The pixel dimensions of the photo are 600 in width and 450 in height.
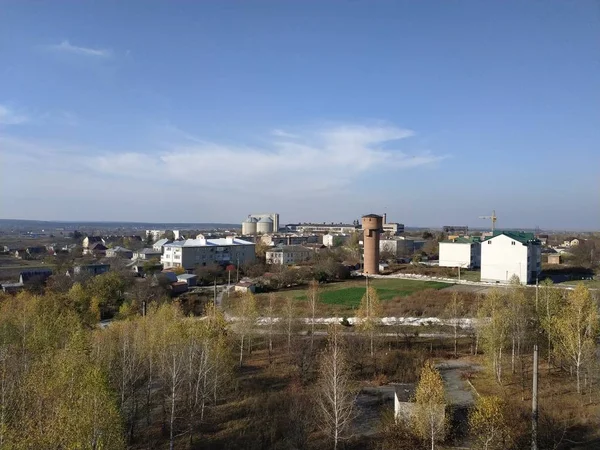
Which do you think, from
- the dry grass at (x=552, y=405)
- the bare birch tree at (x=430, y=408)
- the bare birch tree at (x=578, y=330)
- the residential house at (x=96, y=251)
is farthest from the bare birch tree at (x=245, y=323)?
the residential house at (x=96, y=251)

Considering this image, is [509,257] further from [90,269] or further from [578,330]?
[90,269]

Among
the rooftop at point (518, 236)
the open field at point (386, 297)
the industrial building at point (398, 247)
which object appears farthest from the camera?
the industrial building at point (398, 247)

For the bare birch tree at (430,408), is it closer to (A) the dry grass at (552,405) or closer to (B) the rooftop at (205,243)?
(A) the dry grass at (552,405)

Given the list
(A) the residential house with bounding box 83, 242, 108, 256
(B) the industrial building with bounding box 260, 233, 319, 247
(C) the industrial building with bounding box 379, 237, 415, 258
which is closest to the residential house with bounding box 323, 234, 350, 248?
(B) the industrial building with bounding box 260, 233, 319, 247

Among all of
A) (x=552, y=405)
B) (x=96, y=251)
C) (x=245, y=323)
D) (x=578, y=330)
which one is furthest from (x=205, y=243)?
(x=552, y=405)

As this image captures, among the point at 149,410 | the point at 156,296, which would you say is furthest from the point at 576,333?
the point at 156,296

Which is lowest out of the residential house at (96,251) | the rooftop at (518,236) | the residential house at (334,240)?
the residential house at (96,251)

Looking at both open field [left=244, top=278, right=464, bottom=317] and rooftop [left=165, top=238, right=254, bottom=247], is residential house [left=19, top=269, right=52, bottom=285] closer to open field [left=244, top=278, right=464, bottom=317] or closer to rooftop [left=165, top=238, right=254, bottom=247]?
rooftop [left=165, top=238, right=254, bottom=247]
